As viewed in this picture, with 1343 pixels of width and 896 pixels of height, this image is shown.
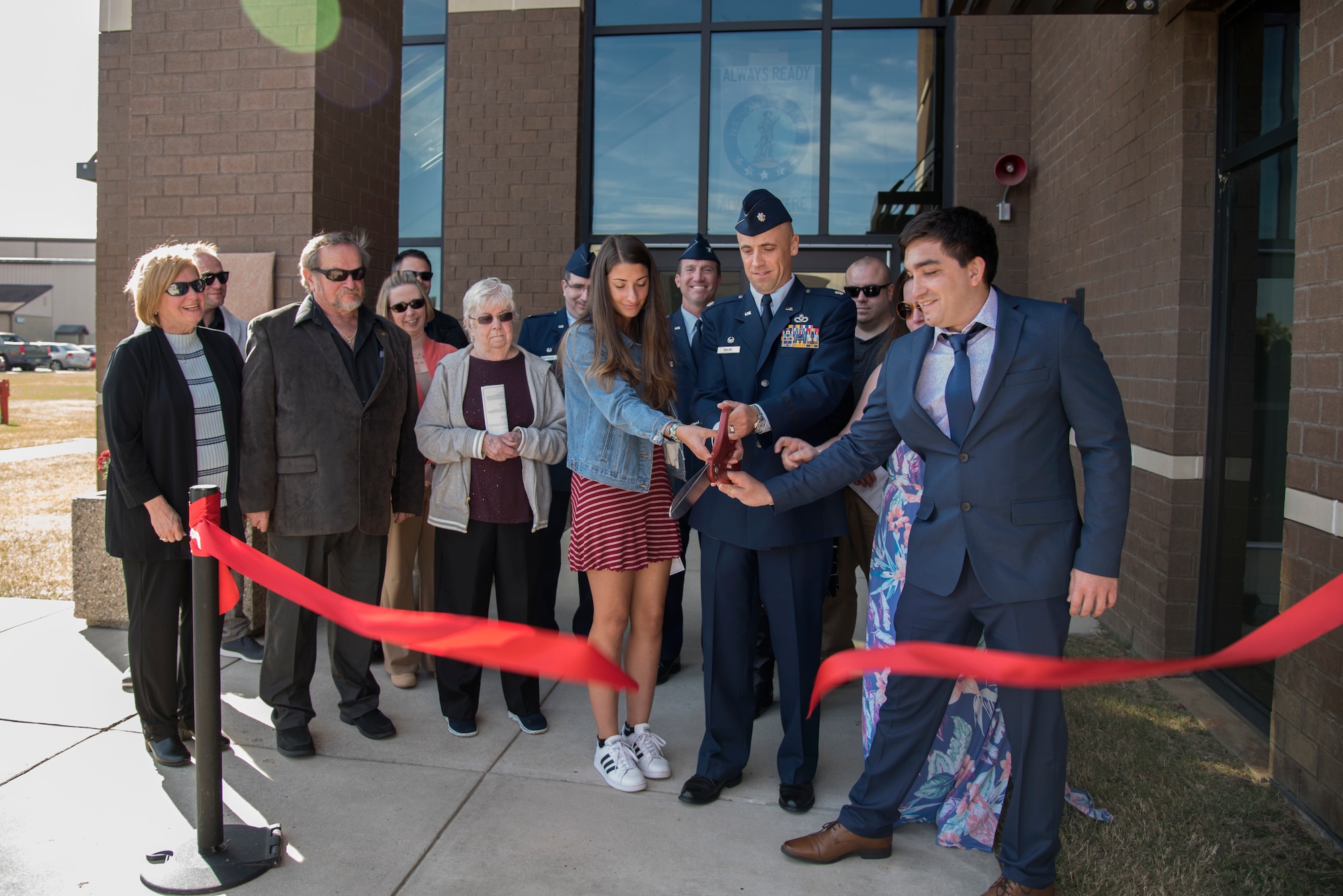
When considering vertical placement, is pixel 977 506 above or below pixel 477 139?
below

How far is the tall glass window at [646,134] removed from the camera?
9328 mm

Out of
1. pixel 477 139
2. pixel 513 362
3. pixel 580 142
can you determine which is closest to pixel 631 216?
pixel 580 142

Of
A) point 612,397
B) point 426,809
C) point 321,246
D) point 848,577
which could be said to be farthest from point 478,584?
point 848,577

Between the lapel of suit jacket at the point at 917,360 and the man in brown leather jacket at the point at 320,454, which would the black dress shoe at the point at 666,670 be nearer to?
the man in brown leather jacket at the point at 320,454

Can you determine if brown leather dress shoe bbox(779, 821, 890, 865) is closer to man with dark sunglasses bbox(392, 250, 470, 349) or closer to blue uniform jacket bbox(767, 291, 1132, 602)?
blue uniform jacket bbox(767, 291, 1132, 602)

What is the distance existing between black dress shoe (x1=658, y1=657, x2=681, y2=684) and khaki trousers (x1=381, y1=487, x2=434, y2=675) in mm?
1129

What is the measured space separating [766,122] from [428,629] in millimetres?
7876

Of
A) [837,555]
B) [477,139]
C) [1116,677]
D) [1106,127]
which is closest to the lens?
[1116,677]

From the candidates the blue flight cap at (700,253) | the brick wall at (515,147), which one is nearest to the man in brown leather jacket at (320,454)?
the blue flight cap at (700,253)

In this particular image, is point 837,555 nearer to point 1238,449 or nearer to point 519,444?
point 519,444

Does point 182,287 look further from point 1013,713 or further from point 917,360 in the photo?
point 1013,713

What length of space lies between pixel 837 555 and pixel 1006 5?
A: 10.2ft

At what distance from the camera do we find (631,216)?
945cm

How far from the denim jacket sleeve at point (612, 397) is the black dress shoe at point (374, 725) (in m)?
1.62
